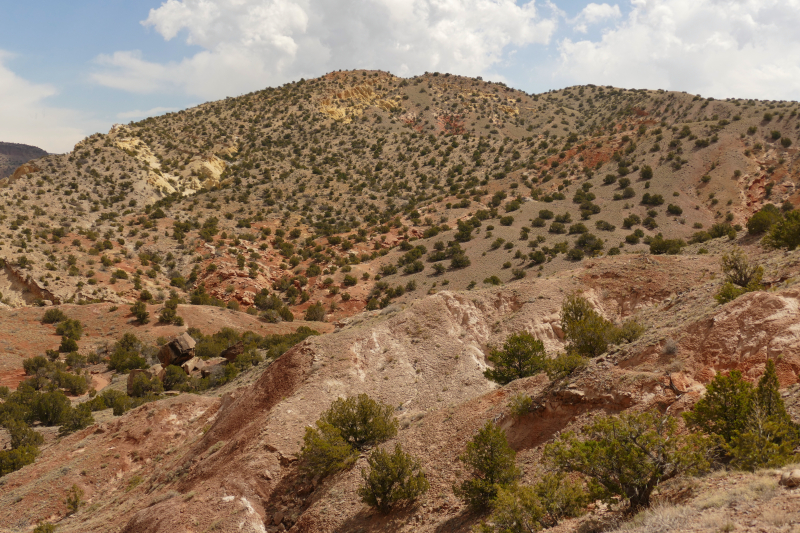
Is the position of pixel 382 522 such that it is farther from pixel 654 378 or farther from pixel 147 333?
pixel 147 333

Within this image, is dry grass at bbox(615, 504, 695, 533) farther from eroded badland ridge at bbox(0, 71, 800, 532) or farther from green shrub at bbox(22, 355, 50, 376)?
green shrub at bbox(22, 355, 50, 376)

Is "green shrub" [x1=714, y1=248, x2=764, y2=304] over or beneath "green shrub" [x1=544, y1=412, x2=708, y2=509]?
over

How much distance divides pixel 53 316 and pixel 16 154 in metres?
197

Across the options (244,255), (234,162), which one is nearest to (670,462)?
(244,255)

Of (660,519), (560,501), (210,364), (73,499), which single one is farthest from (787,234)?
(210,364)

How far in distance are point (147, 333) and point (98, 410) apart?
11.4 m

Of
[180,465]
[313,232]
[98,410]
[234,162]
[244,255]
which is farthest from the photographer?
[234,162]

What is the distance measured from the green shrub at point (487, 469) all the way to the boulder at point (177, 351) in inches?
1076

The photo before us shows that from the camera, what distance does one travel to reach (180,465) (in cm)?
1825

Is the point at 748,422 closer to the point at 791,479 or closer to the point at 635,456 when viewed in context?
the point at 791,479

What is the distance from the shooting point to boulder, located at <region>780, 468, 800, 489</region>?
6.39 metres

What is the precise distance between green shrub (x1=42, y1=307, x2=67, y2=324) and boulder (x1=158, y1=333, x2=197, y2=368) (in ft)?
43.3

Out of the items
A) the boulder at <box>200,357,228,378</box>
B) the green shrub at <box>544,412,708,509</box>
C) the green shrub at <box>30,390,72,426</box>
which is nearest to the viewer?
the green shrub at <box>544,412,708,509</box>

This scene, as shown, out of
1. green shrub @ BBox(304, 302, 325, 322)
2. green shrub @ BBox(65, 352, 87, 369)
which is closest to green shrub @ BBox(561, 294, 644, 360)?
green shrub @ BBox(304, 302, 325, 322)
